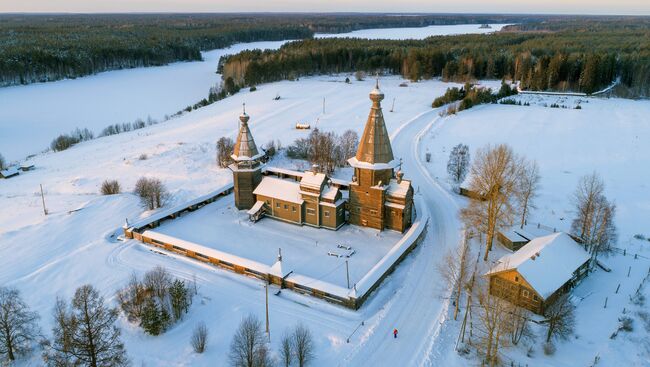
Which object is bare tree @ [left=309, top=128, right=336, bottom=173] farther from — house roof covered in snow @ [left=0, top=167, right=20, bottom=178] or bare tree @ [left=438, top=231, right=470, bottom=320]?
house roof covered in snow @ [left=0, top=167, right=20, bottom=178]

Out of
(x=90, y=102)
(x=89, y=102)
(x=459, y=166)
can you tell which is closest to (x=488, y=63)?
(x=459, y=166)

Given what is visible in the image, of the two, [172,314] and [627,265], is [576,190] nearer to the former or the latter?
[627,265]

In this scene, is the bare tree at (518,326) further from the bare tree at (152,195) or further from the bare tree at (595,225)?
the bare tree at (152,195)

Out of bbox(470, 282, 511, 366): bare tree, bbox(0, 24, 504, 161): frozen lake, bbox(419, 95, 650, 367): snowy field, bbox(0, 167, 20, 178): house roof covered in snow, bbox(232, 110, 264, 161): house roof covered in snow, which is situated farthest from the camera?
bbox(0, 24, 504, 161): frozen lake

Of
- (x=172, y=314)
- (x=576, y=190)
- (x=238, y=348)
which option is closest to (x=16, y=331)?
(x=172, y=314)

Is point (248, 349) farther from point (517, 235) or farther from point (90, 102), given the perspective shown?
point (90, 102)

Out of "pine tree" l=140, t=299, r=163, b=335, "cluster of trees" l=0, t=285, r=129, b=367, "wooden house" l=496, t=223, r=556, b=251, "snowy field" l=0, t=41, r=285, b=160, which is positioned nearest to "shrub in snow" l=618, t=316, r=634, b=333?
"wooden house" l=496, t=223, r=556, b=251

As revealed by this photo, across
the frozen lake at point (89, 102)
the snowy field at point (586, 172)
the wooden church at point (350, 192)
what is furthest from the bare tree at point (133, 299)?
the frozen lake at point (89, 102)
